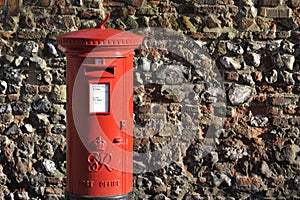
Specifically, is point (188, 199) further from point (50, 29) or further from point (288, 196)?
point (50, 29)

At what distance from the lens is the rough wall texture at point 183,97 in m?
5.76

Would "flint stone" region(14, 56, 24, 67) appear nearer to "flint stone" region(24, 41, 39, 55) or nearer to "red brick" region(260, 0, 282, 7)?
"flint stone" region(24, 41, 39, 55)

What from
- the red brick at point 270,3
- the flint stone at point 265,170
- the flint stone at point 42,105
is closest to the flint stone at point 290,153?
the flint stone at point 265,170

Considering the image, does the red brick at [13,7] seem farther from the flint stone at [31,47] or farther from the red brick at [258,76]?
the red brick at [258,76]

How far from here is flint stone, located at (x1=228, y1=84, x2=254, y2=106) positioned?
5.84 metres

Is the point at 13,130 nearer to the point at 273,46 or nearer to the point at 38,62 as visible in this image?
the point at 38,62

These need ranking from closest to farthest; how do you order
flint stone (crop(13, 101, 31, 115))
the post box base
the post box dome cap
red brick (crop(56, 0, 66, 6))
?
the post box dome cap → the post box base → red brick (crop(56, 0, 66, 6)) → flint stone (crop(13, 101, 31, 115))

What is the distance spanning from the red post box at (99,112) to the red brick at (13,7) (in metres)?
1.31

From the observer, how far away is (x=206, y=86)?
5.86 metres

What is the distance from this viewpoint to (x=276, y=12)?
18.9 ft

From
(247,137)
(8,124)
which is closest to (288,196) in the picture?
(247,137)

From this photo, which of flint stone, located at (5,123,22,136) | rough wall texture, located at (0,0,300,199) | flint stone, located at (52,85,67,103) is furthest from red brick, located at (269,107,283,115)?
flint stone, located at (5,123,22,136)

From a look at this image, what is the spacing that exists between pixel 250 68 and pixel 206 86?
392 mm

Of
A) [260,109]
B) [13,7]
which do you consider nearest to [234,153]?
[260,109]
